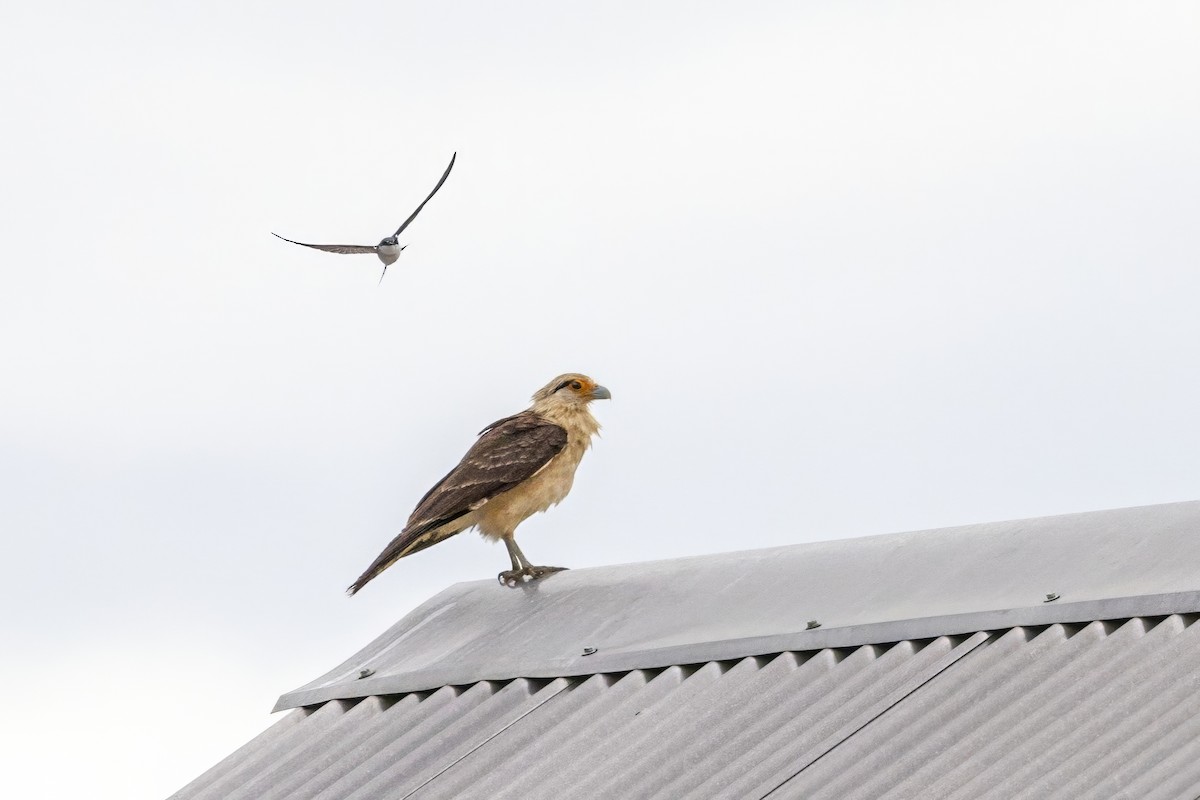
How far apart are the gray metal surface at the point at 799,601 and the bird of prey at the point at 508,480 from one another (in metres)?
0.97

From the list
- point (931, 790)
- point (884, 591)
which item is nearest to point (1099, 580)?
point (884, 591)

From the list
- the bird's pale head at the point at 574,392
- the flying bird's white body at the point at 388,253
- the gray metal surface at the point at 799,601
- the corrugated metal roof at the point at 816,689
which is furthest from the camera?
the bird's pale head at the point at 574,392

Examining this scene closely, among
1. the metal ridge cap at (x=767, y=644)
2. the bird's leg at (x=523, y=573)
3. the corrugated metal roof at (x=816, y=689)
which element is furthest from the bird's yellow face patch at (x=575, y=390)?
the metal ridge cap at (x=767, y=644)

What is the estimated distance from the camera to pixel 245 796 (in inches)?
278

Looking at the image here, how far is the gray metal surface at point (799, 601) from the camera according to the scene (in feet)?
21.0

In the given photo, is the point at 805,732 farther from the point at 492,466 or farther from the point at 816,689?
the point at 492,466

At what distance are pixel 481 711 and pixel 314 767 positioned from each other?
0.62 metres

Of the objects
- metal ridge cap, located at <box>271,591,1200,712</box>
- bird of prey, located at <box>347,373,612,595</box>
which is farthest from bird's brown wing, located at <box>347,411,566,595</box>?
metal ridge cap, located at <box>271,591,1200,712</box>

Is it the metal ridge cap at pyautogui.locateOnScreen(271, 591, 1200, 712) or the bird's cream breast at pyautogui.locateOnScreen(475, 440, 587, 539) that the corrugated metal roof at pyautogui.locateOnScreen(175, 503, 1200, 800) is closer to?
the metal ridge cap at pyautogui.locateOnScreen(271, 591, 1200, 712)

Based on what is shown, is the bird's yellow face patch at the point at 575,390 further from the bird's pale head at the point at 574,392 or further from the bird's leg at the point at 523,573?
Result: the bird's leg at the point at 523,573

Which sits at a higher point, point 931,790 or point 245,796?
point 245,796

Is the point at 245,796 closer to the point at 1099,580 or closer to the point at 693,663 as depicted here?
the point at 693,663

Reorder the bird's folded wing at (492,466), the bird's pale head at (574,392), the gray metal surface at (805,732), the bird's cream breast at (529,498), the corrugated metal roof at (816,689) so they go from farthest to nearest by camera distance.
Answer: the bird's pale head at (574,392), the bird's cream breast at (529,498), the bird's folded wing at (492,466), the corrugated metal roof at (816,689), the gray metal surface at (805,732)

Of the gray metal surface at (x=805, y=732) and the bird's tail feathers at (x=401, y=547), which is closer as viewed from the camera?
the gray metal surface at (x=805, y=732)
